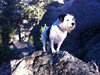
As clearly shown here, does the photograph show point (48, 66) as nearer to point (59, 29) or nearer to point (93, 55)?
point (59, 29)

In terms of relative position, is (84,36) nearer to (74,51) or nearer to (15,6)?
(74,51)

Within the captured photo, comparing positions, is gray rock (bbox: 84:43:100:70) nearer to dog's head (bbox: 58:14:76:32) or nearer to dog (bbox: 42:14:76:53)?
dog (bbox: 42:14:76:53)

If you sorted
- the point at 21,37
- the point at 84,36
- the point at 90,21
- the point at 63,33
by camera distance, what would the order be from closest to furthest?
the point at 63,33
the point at 84,36
the point at 90,21
the point at 21,37

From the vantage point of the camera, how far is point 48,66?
22.7ft

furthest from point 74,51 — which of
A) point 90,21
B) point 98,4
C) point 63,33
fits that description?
point 63,33

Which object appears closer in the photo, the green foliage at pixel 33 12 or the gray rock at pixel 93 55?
the gray rock at pixel 93 55

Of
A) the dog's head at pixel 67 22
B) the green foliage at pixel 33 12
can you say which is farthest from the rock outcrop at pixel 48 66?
the green foliage at pixel 33 12

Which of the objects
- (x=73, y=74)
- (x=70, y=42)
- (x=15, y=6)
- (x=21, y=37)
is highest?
(x=73, y=74)

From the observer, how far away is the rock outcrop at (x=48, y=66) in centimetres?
661

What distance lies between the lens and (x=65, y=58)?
277 inches

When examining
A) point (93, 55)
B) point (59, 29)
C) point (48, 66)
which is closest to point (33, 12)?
point (93, 55)

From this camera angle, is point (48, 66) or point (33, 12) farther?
point (33, 12)

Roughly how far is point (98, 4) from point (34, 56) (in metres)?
13.4

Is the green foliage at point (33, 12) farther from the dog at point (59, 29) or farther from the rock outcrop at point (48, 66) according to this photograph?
the rock outcrop at point (48, 66)
